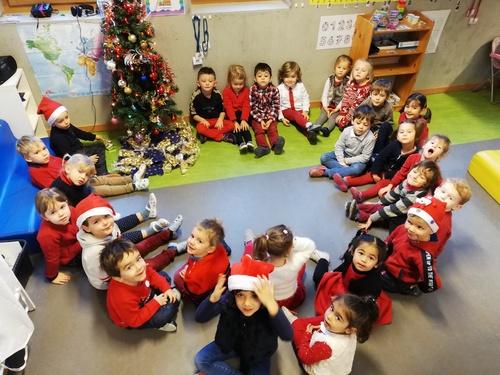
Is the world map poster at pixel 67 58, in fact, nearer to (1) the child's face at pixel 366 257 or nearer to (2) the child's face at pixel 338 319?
(1) the child's face at pixel 366 257

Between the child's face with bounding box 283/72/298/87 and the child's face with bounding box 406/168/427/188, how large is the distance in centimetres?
183

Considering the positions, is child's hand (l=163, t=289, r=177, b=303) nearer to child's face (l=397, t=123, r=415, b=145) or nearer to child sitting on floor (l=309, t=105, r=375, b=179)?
child sitting on floor (l=309, t=105, r=375, b=179)

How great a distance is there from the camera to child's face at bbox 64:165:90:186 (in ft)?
8.83

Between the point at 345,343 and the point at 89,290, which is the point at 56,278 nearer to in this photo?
the point at 89,290

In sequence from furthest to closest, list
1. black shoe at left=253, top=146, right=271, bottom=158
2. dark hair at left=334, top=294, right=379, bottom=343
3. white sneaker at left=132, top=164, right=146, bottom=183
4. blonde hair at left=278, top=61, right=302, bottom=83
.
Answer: blonde hair at left=278, top=61, right=302, bottom=83 < black shoe at left=253, top=146, right=271, bottom=158 < white sneaker at left=132, top=164, right=146, bottom=183 < dark hair at left=334, top=294, right=379, bottom=343

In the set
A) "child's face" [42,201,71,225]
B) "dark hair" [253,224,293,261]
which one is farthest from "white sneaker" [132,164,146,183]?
"dark hair" [253,224,293,261]

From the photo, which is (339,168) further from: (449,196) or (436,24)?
(436,24)

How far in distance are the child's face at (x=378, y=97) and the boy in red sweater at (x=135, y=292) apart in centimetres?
264

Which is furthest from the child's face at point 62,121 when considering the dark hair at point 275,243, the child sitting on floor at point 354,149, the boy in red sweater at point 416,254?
the boy in red sweater at point 416,254

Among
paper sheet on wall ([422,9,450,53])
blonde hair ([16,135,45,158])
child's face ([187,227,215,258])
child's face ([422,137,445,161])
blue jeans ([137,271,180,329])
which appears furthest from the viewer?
paper sheet on wall ([422,9,450,53])

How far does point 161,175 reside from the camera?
11.7 feet

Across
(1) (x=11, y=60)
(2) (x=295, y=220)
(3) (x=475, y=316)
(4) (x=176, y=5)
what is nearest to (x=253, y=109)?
(4) (x=176, y=5)

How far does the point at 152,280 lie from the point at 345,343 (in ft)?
3.96

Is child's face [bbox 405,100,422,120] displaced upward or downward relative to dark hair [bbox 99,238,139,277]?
upward
